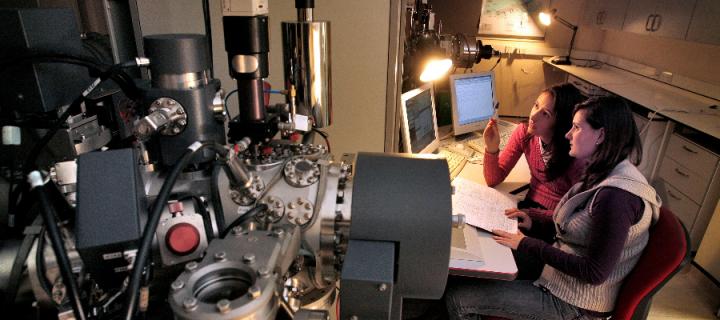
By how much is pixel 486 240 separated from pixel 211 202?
99 centimetres

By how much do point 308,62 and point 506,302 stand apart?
39.3 inches

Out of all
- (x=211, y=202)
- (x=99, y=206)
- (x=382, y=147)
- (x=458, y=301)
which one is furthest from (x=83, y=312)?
(x=382, y=147)

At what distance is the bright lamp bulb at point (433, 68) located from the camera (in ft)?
5.97

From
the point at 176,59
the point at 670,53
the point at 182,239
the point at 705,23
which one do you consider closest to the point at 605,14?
the point at 670,53

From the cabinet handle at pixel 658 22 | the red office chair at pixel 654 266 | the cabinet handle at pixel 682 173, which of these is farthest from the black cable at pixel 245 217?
the cabinet handle at pixel 658 22

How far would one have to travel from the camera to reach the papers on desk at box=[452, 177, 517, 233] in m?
1.47

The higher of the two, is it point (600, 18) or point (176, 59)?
point (600, 18)

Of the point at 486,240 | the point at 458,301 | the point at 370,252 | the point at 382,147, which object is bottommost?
the point at 458,301

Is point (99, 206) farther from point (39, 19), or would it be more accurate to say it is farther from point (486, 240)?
point (486, 240)

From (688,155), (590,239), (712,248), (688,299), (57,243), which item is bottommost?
(688,299)

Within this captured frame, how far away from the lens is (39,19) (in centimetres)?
69

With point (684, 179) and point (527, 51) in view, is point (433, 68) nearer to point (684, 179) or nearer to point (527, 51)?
point (684, 179)

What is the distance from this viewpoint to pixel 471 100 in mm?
2303

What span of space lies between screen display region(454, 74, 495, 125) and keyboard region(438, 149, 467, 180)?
23 centimetres
